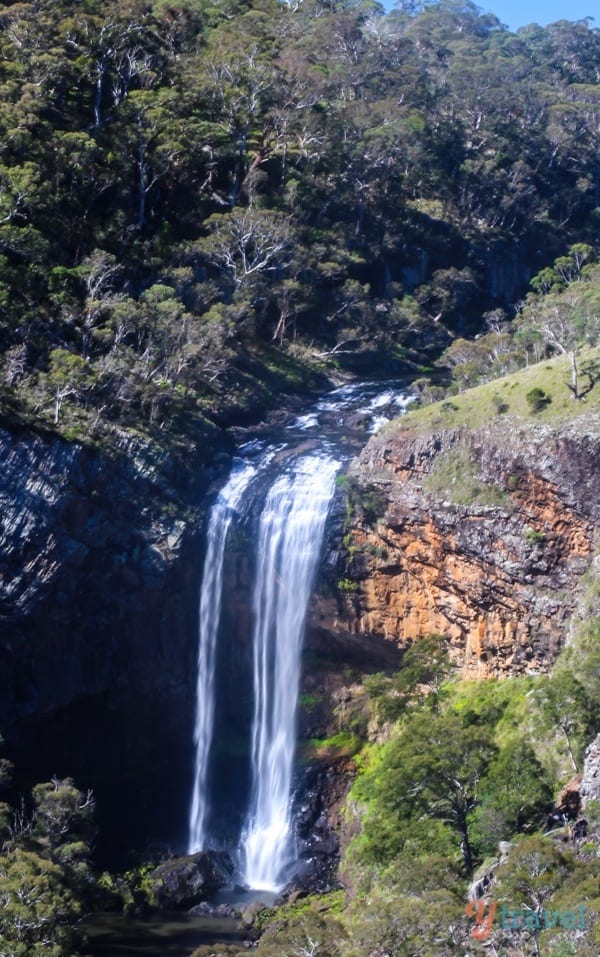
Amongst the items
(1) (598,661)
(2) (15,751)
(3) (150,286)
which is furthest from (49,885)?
(3) (150,286)

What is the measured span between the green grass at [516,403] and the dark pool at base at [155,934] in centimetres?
1837

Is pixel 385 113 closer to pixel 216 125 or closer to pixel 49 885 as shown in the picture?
pixel 216 125

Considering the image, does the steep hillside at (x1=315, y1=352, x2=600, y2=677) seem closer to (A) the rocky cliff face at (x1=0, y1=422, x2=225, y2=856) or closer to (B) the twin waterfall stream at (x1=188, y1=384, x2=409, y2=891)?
(B) the twin waterfall stream at (x1=188, y1=384, x2=409, y2=891)

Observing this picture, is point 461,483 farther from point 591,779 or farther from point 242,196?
point 242,196

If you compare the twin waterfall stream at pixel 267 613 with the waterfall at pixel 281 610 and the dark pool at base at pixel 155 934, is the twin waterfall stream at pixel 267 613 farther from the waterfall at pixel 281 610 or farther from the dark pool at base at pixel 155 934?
the dark pool at base at pixel 155 934

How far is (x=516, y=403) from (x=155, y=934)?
20.9 m

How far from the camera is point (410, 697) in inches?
1502

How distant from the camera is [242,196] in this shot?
63906 millimetres

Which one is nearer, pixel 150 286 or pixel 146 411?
pixel 146 411

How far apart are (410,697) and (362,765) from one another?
3959 mm

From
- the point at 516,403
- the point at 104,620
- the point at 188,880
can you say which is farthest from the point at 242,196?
the point at 188,880

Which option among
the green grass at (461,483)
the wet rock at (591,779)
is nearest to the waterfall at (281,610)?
the green grass at (461,483)

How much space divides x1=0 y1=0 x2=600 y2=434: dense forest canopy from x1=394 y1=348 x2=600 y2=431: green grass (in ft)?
35.2

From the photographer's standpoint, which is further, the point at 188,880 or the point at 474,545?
the point at 474,545
